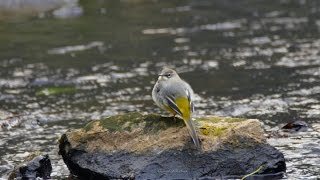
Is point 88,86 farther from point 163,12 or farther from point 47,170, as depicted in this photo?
point 163,12

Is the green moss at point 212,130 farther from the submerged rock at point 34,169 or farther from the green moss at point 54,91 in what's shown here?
the green moss at point 54,91

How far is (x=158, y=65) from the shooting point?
49.0 feet

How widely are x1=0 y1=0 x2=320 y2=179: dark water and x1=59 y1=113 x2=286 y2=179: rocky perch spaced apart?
0.35m

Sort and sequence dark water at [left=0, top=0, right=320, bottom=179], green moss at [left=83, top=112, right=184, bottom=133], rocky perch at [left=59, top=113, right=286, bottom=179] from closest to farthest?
rocky perch at [left=59, top=113, right=286, bottom=179] < green moss at [left=83, top=112, right=184, bottom=133] < dark water at [left=0, top=0, right=320, bottom=179]

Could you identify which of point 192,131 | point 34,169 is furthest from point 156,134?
point 34,169

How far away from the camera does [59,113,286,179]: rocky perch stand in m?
8.64

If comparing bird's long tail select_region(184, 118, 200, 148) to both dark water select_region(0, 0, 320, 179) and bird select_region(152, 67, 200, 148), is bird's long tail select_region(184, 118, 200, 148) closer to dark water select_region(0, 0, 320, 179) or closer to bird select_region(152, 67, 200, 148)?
bird select_region(152, 67, 200, 148)

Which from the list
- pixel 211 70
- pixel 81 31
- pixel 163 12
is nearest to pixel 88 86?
pixel 211 70

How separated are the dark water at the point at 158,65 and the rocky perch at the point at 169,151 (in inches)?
13.8

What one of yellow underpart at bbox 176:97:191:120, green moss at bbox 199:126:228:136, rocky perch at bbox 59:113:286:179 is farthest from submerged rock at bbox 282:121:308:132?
yellow underpart at bbox 176:97:191:120

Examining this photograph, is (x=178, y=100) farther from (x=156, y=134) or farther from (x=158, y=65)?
(x=158, y=65)

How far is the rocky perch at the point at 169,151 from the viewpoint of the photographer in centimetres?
864

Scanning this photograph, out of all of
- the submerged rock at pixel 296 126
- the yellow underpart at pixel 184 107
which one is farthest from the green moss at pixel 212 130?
the submerged rock at pixel 296 126

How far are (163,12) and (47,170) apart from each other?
38.7 ft
